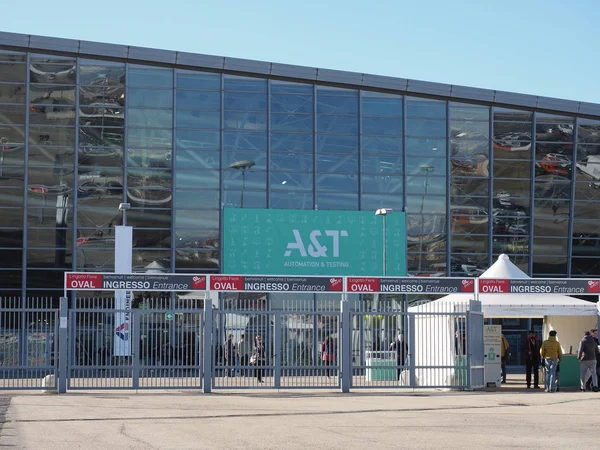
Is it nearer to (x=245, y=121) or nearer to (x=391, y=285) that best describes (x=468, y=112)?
(x=245, y=121)

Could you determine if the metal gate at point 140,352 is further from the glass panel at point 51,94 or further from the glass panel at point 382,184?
the glass panel at point 382,184

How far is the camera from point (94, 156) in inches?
1534

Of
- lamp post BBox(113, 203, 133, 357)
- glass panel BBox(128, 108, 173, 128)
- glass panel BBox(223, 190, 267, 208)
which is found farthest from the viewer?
glass panel BBox(223, 190, 267, 208)

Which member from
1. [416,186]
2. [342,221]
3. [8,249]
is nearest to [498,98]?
[416,186]

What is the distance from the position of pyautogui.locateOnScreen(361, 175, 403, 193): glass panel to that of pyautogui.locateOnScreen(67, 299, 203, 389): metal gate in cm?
1652

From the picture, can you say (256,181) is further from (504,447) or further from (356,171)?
(504,447)

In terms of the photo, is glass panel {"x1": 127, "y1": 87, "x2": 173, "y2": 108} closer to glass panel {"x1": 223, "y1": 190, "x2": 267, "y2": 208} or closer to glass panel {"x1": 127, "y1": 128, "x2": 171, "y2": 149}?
glass panel {"x1": 127, "y1": 128, "x2": 171, "y2": 149}

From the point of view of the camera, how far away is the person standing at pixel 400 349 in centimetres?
2594

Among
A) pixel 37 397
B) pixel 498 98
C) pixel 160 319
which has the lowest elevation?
pixel 37 397

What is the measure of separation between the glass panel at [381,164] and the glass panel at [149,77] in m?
8.02

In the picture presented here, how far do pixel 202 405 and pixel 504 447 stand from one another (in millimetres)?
8795

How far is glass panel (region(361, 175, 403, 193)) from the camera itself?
40812 millimetres

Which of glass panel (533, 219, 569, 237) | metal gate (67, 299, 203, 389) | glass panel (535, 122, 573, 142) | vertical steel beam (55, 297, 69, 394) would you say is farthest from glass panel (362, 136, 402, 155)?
vertical steel beam (55, 297, 69, 394)

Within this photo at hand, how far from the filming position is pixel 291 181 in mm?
40094
